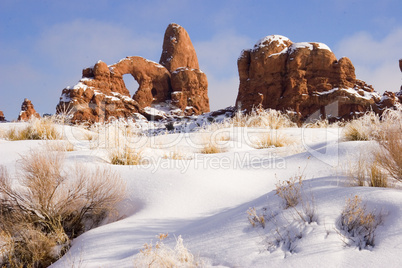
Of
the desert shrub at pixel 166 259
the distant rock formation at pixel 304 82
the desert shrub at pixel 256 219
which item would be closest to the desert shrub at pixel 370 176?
the desert shrub at pixel 256 219

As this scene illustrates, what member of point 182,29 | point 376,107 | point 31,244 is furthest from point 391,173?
point 182,29

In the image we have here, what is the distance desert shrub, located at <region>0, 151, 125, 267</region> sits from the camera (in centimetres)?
251

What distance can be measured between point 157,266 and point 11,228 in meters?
1.98

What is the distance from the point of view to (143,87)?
47062 millimetres

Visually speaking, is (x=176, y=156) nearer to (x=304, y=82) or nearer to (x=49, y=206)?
(x=49, y=206)

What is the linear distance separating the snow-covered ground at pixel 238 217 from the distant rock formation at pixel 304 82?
27.9m

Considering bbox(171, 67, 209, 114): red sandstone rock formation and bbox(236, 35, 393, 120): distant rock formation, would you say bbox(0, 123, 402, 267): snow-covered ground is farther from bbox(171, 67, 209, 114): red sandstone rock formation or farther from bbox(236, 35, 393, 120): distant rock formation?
bbox(171, 67, 209, 114): red sandstone rock formation

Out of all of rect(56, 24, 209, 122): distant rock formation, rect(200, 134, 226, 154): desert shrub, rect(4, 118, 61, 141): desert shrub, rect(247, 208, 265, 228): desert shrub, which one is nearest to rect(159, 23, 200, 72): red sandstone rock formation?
rect(56, 24, 209, 122): distant rock formation

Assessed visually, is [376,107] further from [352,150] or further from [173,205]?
[173,205]

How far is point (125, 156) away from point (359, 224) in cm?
388

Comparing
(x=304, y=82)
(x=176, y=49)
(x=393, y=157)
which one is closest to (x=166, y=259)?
(x=393, y=157)

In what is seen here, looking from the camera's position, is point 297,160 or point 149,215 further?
point 297,160

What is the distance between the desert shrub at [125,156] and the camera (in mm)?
4797

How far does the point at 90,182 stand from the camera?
10.5 feet
